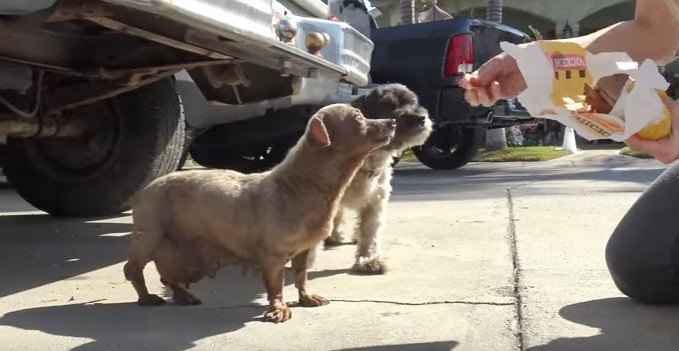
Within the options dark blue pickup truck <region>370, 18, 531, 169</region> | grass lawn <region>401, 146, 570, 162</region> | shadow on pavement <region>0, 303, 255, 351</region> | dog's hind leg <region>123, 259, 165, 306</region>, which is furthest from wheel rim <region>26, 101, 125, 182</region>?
grass lawn <region>401, 146, 570, 162</region>

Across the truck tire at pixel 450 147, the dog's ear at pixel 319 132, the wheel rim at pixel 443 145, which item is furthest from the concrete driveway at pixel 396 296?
the wheel rim at pixel 443 145

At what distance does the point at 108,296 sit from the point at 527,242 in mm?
2441

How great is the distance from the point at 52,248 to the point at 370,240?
188 centimetres

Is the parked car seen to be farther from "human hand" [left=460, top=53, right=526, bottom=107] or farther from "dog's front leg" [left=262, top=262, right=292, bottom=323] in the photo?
"human hand" [left=460, top=53, right=526, bottom=107]

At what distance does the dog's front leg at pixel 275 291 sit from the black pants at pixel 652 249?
139 centimetres

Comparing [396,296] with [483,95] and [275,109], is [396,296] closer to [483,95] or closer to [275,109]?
[483,95]

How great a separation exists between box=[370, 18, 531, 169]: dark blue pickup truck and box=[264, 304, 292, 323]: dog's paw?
7.04 metres

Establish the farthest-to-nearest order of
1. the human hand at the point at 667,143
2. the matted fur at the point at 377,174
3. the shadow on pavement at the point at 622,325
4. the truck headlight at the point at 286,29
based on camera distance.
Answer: the matted fur at the point at 377,174
the truck headlight at the point at 286,29
the shadow on pavement at the point at 622,325
the human hand at the point at 667,143

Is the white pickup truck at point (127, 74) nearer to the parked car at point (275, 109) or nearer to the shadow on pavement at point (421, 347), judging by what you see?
the parked car at point (275, 109)

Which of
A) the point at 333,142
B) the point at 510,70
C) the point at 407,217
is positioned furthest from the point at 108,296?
the point at 407,217

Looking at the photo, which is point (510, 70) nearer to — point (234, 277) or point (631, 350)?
point (631, 350)

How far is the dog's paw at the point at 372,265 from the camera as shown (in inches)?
200

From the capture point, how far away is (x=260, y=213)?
166 inches

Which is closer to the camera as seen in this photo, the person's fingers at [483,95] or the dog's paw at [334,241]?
the person's fingers at [483,95]
